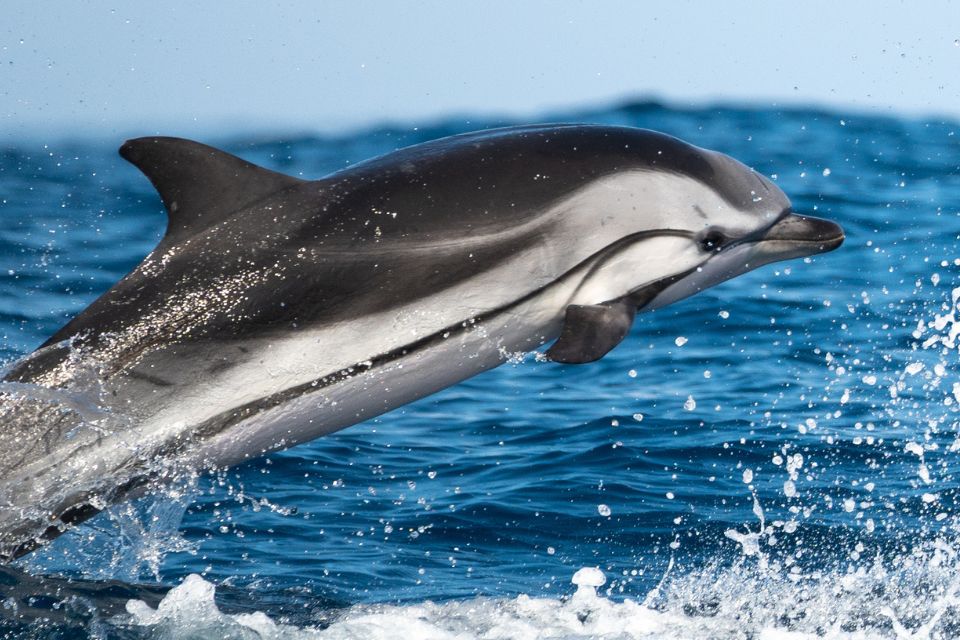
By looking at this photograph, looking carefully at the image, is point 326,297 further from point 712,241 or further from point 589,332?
point 712,241

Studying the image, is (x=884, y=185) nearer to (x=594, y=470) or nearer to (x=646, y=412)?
(x=646, y=412)

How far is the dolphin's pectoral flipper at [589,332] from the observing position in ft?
16.6

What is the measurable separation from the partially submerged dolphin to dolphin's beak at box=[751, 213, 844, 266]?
49cm

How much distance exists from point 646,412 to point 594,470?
1.36 m

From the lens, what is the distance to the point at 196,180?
5102 millimetres

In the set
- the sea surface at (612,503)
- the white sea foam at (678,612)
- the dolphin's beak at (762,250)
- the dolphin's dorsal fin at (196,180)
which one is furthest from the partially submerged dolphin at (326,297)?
the white sea foam at (678,612)

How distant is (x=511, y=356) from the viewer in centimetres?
544

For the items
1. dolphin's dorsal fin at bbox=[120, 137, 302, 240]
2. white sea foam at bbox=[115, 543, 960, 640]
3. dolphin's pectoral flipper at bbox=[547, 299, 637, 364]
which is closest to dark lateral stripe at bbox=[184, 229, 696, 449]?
dolphin's pectoral flipper at bbox=[547, 299, 637, 364]

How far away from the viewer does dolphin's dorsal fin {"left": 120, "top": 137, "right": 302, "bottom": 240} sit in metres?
5.09

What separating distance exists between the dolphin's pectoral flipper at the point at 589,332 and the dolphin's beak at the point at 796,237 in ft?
3.14

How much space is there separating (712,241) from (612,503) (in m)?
2.36

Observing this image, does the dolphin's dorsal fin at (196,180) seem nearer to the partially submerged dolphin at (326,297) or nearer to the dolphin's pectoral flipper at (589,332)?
the partially submerged dolphin at (326,297)

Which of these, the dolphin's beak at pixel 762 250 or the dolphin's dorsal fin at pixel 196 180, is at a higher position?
the dolphin's dorsal fin at pixel 196 180

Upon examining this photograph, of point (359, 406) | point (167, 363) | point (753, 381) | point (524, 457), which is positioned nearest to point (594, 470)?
point (524, 457)
